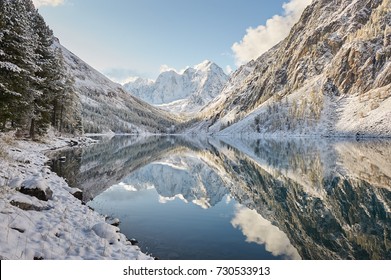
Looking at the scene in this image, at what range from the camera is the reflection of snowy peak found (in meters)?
25.9

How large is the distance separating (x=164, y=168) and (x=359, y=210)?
28360 millimetres

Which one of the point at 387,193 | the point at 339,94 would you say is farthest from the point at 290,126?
the point at 387,193

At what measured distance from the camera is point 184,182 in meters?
33.3

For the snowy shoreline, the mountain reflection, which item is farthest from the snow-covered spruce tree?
the snowy shoreline

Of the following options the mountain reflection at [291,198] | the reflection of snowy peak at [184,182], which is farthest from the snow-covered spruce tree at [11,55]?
the reflection of snowy peak at [184,182]

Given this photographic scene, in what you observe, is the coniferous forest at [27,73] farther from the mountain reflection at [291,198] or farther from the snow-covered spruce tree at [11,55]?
the mountain reflection at [291,198]

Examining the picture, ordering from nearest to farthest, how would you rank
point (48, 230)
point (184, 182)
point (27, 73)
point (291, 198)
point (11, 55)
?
point (48, 230) → point (11, 55) → point (291, 198) → point (27, 73) → point (184, 182)

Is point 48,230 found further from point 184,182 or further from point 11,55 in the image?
point 184,182

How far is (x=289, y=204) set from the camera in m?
22.1

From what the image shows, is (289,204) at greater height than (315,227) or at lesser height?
greater

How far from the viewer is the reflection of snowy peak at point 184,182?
25877 millimetres

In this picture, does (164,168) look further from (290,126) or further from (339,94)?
(339,94)

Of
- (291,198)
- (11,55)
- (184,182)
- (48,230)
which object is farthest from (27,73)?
(291,198)

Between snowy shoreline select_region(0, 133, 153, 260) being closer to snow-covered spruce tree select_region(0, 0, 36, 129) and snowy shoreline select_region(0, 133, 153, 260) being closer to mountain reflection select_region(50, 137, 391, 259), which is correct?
mountain reflection select_region(50, 137, 391, 259)
